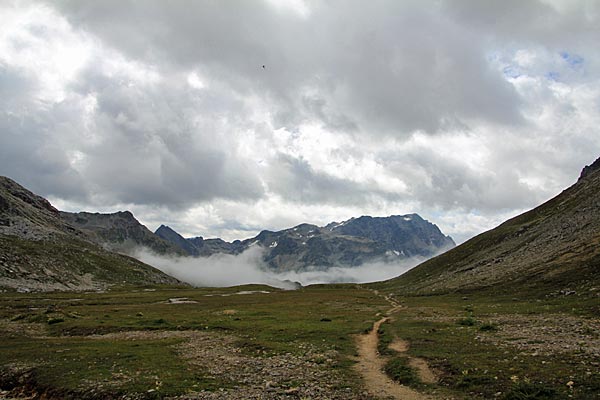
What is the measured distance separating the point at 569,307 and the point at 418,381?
1308 inches

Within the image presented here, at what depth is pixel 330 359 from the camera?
3048cm

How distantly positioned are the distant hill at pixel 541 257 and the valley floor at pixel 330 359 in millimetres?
13642

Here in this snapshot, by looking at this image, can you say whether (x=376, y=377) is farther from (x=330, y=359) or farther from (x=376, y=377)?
(x=330, y=359)

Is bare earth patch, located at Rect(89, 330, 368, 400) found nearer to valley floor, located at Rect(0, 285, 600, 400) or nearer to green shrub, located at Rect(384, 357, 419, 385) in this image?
valley floor, located at Rect(0, 285, 600, 400)

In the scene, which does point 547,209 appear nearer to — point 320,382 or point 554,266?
point 554,266

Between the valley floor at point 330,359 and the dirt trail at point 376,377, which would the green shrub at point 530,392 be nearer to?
the valley floor at point 330,359

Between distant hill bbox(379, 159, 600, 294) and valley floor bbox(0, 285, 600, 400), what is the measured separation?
13642mm

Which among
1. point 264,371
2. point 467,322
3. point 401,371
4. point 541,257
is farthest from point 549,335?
point 541,257

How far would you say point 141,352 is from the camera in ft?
118

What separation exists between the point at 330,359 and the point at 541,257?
71549mm

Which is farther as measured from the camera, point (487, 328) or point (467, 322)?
point (467, 322)

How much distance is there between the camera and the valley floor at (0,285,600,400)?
21.9m

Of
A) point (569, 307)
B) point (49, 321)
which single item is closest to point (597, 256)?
point (569, 307)

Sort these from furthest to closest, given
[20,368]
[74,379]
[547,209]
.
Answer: [547,209] < [20,368] < [74,379]
